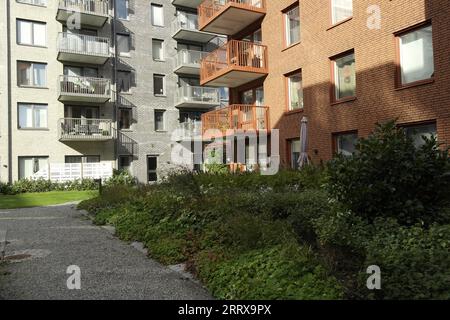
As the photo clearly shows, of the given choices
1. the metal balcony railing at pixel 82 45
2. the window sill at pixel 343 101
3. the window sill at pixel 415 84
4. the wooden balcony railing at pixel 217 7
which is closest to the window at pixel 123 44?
the metal balcony railing at pixel 82 45

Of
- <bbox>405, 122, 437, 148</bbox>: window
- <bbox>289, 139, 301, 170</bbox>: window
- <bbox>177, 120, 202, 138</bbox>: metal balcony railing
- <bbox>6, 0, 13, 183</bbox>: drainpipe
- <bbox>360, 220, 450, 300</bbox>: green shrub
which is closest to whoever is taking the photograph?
<bbox>360, 220, 450, 300</bbox>: green shrub

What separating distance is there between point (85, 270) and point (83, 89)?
76.3ft

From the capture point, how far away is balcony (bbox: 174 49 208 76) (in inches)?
1212

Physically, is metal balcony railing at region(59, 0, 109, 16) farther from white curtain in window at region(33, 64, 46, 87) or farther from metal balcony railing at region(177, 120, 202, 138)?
metal balcony railing at region(177, 120, 202, 138)

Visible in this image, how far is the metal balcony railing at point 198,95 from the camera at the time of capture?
102ft

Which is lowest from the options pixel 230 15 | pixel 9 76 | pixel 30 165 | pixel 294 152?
pixel 30 165

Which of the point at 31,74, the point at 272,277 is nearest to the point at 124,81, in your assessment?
the point at 31,74

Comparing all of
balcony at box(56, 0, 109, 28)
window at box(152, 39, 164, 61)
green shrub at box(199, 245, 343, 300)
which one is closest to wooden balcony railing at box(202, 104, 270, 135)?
green shrub at box(199, 245, 343, 300)

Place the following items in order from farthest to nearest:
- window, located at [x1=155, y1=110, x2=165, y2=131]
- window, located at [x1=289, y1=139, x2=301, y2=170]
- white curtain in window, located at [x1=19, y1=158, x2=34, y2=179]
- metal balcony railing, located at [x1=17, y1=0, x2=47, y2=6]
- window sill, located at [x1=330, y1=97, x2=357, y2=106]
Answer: window, located at [x1=155, y1=110, x2=165, y2=131]
metal balcony railing, located at [x1=17, y1=0, x2=47, y2=6]
white curtain in window, located at [x1=19, y1=158, x2=34, y2=179]
window, located at [x1=289, y1=139, x2=301, y2=170]
window sill, located at [x1=330, y1=97, x2=357, y2=106]

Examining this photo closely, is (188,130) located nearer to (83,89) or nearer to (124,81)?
(124,81)

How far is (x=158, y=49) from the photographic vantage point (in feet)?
104

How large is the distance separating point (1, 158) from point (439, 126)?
24.2 m

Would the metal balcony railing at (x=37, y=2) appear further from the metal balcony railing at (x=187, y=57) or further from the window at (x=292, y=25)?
the window at (x=292, y=25)

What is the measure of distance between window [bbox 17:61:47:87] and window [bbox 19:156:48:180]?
15.8 feet
